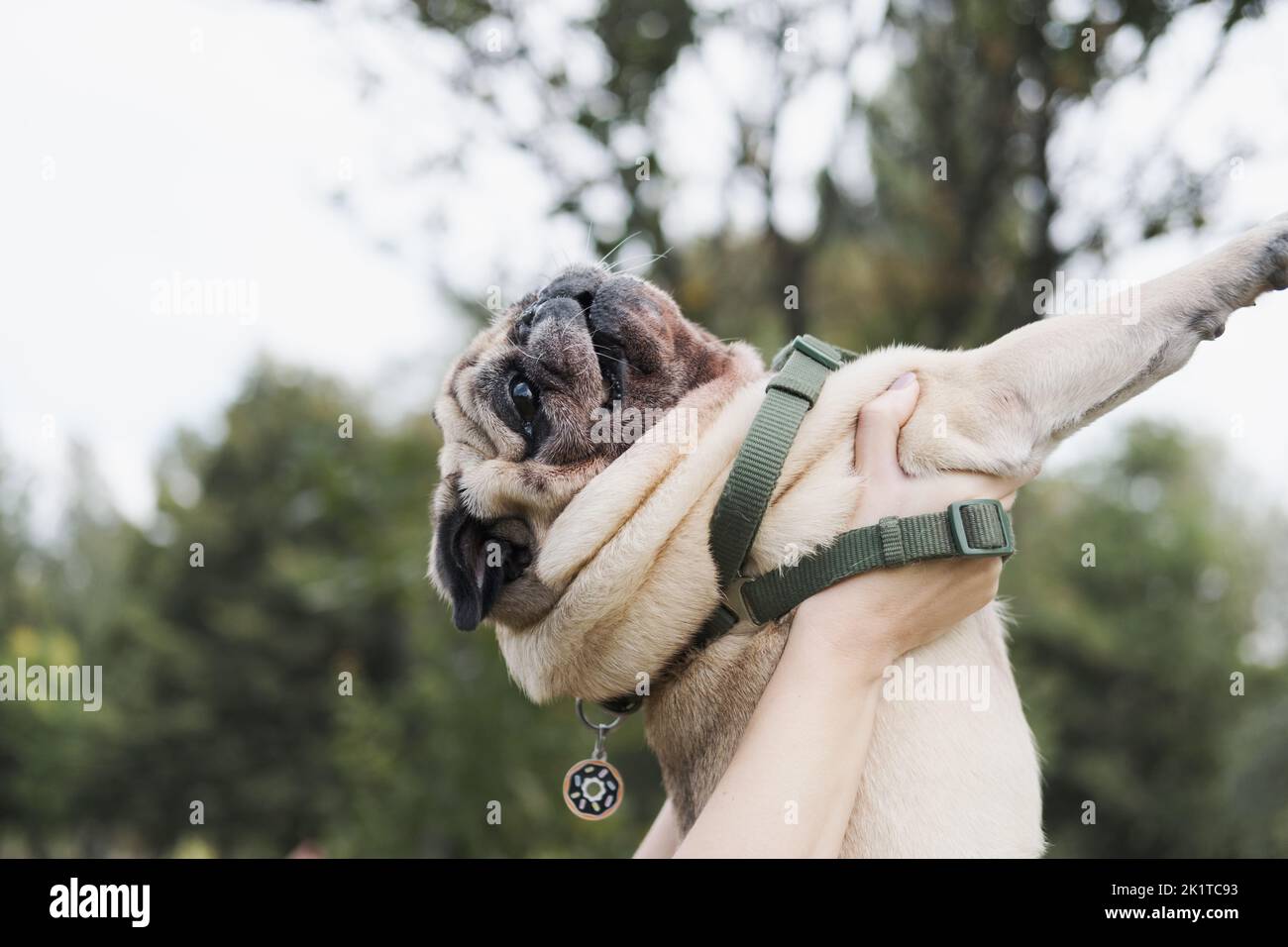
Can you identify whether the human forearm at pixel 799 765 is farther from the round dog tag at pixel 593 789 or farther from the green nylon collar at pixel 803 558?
the round dog tag at pixel 593 789

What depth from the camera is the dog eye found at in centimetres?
321

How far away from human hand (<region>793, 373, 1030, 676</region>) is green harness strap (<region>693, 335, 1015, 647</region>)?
0.05 meters

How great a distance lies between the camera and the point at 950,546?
247cm

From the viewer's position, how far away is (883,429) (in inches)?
106

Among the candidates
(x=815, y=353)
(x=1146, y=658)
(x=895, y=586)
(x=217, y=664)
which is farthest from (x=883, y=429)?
(x=217, y=664)

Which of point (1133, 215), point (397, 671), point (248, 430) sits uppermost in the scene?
point (1133, 215)

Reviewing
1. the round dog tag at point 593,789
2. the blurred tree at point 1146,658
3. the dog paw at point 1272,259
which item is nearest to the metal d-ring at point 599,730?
the round dog tag at point 593,789

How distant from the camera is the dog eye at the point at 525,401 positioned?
3.21 m

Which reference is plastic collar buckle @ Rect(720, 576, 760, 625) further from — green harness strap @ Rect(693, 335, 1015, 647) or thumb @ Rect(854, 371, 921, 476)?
thumb @ Rect(854, 371, 921, 476)

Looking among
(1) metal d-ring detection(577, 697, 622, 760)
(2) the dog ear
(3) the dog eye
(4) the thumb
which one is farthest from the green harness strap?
(3) the dog eye
